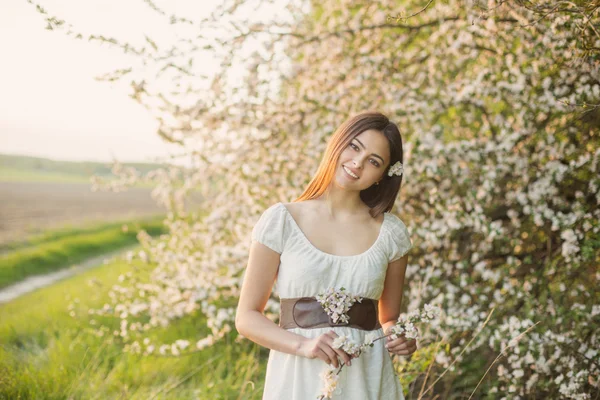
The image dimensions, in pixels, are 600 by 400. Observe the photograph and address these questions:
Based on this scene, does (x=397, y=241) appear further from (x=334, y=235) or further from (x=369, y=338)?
(x=369, y=338)

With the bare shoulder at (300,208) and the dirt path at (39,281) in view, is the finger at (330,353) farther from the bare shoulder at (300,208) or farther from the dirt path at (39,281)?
the dirt path at (39,281)

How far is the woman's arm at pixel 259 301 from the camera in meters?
1.99

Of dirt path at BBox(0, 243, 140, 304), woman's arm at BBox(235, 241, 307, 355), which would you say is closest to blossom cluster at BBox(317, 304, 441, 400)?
woman's arm at BBox(235, 241, 307, 355)

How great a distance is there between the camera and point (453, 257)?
4176 mm

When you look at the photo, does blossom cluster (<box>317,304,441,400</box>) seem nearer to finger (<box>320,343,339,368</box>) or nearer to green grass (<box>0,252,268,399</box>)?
finger (<box>320,343,339,368</box>)

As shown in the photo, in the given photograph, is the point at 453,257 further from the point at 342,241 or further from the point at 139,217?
the point at 139,217

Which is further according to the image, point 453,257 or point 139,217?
point 139,217

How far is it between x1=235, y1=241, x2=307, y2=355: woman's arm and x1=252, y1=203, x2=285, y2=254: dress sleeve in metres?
0.02

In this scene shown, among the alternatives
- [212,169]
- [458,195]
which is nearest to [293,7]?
[212,169]

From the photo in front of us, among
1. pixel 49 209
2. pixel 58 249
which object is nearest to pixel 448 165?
pixel 58 249

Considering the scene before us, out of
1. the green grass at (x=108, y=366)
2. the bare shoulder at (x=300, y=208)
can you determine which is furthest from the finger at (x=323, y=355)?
the green grass at (x=108, y=366)

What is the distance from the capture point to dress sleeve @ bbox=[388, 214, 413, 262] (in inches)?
89.4

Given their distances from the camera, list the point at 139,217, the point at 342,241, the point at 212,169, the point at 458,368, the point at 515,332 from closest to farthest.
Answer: the point at 342,241 < the point at 515,332 < the point at 458,368 < the point at 212,169 < the point at 139,217

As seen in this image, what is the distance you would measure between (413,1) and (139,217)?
15284 millimetres
